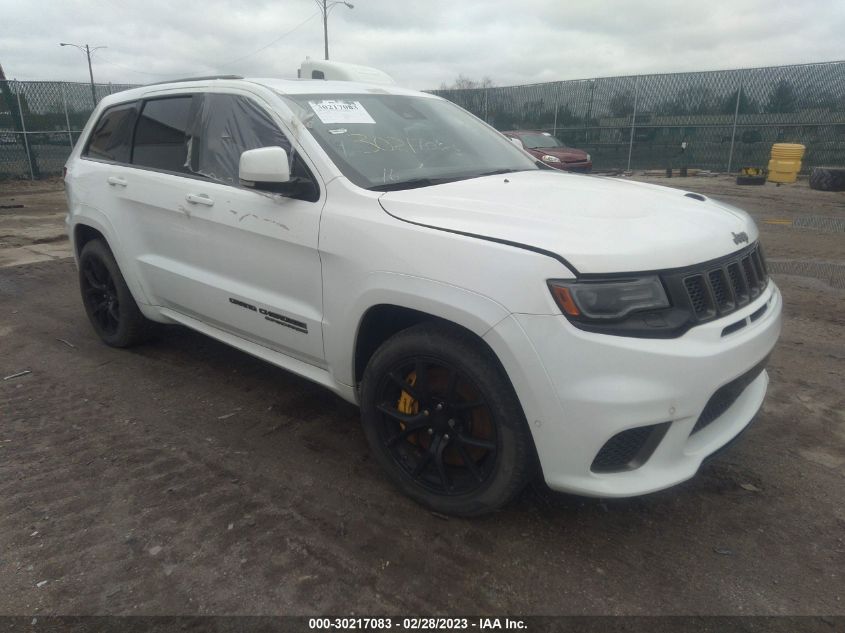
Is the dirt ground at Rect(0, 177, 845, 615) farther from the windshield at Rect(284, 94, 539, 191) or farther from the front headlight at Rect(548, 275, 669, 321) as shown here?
the windshield at Rect(284, 94, 539, 191)

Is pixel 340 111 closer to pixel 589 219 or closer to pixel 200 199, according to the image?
pixel 200 199

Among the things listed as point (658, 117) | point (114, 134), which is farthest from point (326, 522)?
point (658, 117)

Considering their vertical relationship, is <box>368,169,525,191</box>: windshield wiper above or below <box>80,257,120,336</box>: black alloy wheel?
above

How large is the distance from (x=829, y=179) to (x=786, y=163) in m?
2.42

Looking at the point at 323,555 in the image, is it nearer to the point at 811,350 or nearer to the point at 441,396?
the point at 441,396

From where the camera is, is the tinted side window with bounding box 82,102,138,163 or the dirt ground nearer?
the dirt ground

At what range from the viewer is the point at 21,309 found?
18.9 feet

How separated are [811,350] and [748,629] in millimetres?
2935

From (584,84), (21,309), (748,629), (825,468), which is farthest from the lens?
(584,84)

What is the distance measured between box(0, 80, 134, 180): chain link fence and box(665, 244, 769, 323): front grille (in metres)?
19.1

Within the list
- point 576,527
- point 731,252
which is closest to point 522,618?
point 576,527

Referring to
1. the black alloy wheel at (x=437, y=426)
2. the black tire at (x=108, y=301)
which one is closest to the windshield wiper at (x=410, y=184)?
the black alloy wheel at (x=437, y=426)

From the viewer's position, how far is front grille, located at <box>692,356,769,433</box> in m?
2.30

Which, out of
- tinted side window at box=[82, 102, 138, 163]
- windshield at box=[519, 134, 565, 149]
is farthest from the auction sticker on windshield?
windshield at box=[519, 134, 565, 149]
